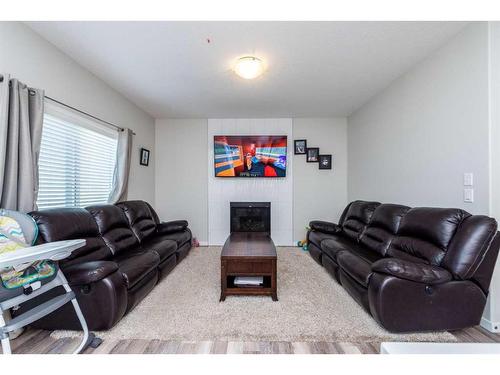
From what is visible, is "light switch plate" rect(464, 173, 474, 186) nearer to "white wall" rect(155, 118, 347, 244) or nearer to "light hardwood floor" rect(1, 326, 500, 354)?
"light hardwood floor" rect(1, 326, 500, 354)

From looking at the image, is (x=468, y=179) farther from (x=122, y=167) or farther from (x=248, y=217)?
(x=122, y=167)

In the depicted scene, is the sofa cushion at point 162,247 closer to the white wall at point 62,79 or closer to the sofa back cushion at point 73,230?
the sofa back cushion at point 73,230

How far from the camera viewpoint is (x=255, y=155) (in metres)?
4.49

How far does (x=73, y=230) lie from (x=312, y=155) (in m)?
4.00

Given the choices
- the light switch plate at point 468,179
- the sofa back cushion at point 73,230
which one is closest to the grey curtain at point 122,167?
the sofa back cushion at point 73,230

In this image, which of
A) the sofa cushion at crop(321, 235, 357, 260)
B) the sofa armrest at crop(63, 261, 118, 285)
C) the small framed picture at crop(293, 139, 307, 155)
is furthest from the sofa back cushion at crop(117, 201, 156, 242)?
the small framed picture at crop(293, 139, 307, 155)

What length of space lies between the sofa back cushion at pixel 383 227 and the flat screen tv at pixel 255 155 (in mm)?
2039

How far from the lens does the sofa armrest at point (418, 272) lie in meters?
1.62

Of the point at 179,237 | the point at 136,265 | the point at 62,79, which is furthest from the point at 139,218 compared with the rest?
the point at 62,79

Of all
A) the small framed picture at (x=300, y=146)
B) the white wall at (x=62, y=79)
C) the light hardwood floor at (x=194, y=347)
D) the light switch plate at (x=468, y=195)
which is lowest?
the light hardwood floor at (x=194, y=347)

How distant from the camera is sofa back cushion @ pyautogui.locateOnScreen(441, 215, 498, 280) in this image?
5.24ft

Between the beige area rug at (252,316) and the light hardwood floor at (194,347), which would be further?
the beige area rug at (252,316)

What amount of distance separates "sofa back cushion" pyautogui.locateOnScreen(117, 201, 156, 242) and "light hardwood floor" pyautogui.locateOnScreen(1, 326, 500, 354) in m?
1.48

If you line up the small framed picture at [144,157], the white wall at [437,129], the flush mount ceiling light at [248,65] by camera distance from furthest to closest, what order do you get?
the small framed picture at [144,157] < the flush mount ceiling light at [248,65] < the white wall at [437,129]
